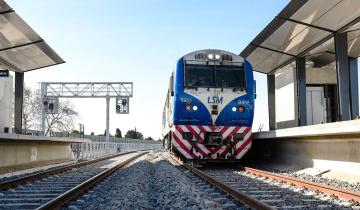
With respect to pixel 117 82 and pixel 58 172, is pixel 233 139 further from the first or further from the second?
pixel 117 82

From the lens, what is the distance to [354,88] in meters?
14.8

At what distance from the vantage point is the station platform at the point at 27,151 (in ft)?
46.2

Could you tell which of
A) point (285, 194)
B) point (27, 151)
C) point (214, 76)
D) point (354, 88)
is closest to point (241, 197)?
point (285, 194)

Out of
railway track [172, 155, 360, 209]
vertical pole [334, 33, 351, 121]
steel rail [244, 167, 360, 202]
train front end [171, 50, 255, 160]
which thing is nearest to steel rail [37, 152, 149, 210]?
railway track [172, 155, 360, 209]

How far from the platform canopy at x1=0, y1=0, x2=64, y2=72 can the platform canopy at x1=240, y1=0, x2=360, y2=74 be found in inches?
260

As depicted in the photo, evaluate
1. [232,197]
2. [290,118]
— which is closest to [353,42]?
[290,118]

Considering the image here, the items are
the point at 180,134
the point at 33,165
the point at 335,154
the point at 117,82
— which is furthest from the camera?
the point at 117,82

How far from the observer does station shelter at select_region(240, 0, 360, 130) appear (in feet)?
38.4

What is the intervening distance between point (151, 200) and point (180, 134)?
662 cm

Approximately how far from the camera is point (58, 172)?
48.1ft

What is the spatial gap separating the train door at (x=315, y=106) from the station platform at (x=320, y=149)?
2.36 m

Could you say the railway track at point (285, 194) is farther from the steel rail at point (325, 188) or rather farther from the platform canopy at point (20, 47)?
the platform canopy at point (20, 47)

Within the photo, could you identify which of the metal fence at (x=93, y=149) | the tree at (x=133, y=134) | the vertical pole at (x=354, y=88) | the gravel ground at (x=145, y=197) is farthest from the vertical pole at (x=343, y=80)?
the tree at (x=133, y=134)

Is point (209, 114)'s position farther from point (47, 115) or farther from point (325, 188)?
point (47, 115)
